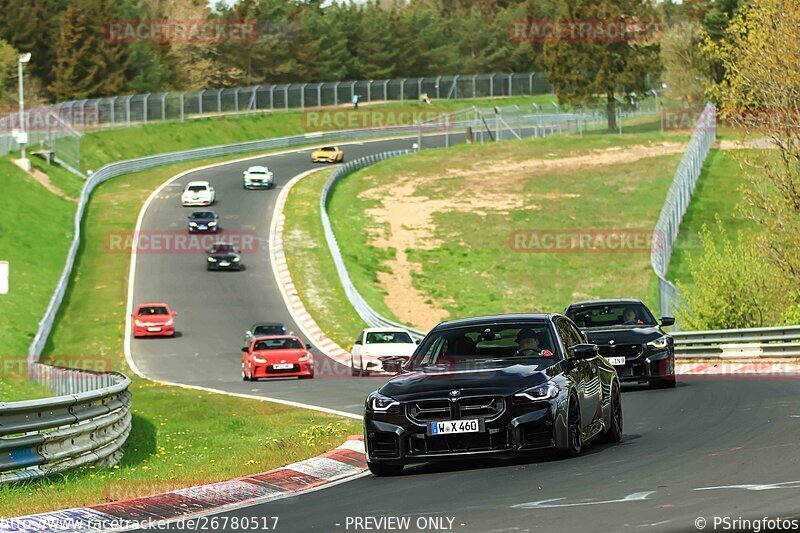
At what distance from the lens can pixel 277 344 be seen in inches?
1363

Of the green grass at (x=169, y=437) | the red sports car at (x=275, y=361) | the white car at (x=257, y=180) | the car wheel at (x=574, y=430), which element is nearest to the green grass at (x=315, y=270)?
the white car at (x=257, y=180)

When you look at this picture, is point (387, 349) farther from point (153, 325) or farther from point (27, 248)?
point (27, 248)

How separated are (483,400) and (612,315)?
11.8m

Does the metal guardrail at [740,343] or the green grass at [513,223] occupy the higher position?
the metal guardrail at [740,343]

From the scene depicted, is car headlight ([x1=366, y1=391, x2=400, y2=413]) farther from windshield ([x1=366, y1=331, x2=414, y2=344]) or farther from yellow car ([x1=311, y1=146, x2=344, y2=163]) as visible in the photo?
yellow car ([x1=311, y1=146, x2=344, y2=163])

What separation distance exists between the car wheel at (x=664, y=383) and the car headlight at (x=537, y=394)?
1049 centimetres

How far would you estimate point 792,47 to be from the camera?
1280 inches

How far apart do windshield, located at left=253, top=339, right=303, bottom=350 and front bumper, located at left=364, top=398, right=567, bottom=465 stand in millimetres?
22745

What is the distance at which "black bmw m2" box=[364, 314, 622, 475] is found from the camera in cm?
1159

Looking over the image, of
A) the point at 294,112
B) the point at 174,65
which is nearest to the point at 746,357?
the point at 294,112

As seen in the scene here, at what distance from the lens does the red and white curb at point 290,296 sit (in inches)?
1741

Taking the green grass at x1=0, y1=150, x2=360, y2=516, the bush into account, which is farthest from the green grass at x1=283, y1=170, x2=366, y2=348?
the bush

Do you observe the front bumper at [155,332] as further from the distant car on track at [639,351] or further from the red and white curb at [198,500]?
the red and white curb at [198,500]

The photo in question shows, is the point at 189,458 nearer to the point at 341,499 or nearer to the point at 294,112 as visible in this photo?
the point at 341,499
